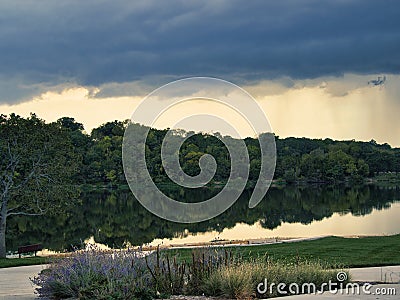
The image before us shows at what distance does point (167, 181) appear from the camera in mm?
79500

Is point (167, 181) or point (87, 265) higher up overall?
point (167, 181)

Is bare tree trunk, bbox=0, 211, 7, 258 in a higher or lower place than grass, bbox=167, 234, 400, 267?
higher

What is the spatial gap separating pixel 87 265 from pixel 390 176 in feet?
347

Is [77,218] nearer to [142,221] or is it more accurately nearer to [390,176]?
[142,221]

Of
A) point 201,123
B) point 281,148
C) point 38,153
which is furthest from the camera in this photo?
point 281,148

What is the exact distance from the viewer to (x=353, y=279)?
38.9ft

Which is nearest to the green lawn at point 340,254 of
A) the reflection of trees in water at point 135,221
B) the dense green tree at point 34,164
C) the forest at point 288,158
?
the dense green tree at point 34,164

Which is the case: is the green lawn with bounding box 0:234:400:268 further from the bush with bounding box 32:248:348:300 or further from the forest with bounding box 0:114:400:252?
the bush with bounding box 32:248:348:300

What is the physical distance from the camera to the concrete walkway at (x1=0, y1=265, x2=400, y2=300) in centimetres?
952

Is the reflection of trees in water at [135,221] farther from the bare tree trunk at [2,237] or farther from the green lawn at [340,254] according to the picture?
the green lawn at [340,254]

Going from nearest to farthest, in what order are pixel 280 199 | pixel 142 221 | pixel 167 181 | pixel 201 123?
pixel 201 123 → pixel 142 221 → pixel 280 199 → pixel 167 181

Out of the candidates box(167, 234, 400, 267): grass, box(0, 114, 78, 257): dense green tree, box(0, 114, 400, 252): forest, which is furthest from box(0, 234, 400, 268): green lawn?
box(0, 114, 400, 252): forest

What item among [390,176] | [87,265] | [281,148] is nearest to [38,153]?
[87,265]

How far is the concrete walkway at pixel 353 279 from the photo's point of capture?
9516 millimetres
